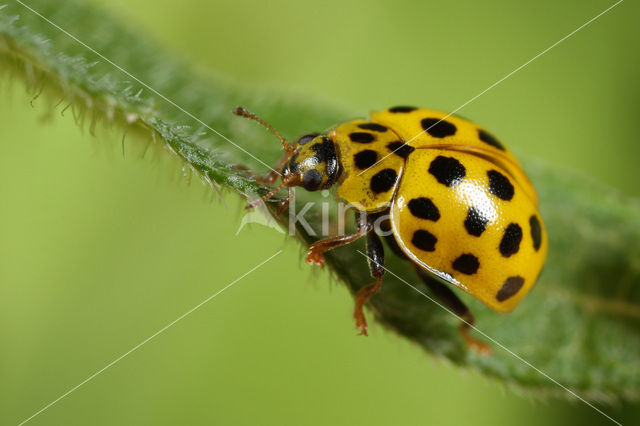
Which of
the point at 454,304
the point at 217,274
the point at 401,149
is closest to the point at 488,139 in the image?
the point at 401,149

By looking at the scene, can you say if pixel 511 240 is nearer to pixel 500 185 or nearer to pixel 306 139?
pixel 500 185

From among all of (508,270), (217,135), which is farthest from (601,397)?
(217,135)

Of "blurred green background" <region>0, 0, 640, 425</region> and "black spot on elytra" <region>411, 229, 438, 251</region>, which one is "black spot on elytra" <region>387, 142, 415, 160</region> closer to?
"black spot on elytra" <region>411, 229, 438, 251</region>

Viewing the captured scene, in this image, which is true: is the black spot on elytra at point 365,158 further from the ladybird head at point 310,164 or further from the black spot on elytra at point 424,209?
the black spot on elytra at point 424,209

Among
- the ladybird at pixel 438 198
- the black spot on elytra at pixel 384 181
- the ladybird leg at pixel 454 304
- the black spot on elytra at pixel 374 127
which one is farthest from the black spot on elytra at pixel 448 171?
the ladybird leg at pixel 454 304

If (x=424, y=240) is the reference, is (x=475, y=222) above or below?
above
